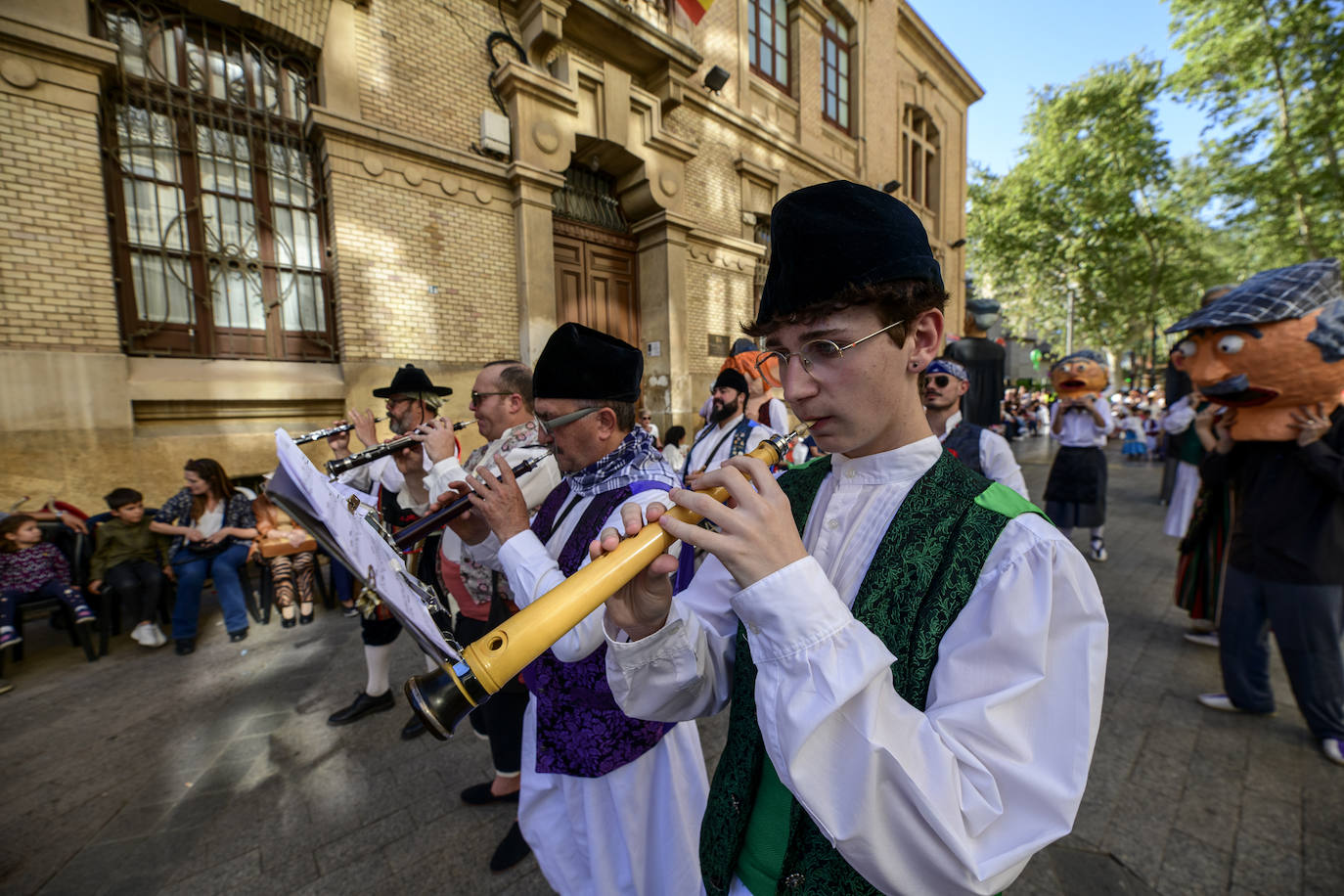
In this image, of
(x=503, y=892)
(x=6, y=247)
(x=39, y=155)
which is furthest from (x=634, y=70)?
(x=503, y=892)

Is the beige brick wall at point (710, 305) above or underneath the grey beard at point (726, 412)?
above

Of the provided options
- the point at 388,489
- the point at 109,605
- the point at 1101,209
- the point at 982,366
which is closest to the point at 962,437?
the point at 982,366

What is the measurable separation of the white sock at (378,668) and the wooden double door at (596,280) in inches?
247

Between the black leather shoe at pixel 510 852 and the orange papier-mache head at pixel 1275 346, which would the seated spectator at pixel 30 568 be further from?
the orange papier-mache head at pixel 1275 346

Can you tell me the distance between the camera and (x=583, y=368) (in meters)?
2.17

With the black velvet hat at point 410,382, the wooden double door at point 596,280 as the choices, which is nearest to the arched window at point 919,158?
the wooden double door at point 596,280

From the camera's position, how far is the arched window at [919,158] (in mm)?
17125

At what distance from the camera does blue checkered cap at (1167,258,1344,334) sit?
265cm

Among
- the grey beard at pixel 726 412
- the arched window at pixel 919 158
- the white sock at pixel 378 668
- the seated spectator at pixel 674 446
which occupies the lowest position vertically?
the white sock at pixel 378 668

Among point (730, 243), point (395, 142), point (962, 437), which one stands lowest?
point (962, 437)

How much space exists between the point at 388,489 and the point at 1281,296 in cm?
519

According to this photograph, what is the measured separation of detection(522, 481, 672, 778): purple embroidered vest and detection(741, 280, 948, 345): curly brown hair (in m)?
1.06

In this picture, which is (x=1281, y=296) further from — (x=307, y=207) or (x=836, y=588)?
(x=307, y=207)

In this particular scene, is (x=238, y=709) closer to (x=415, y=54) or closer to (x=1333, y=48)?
(x=415, y=54)
